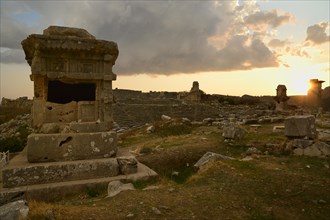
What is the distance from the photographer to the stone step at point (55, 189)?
514 cm

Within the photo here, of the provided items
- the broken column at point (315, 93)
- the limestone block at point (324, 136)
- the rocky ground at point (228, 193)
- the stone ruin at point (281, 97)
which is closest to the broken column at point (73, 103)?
the rocky ground at point (228, 193)

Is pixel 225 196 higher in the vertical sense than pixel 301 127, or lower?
lower

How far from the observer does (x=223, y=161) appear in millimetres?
6691

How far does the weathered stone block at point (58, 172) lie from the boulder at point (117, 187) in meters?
0.52

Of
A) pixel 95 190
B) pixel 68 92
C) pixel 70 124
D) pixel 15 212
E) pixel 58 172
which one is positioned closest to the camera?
pixel 15 212

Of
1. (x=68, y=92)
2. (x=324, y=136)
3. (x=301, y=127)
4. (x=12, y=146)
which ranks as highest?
(x=68, y=92)

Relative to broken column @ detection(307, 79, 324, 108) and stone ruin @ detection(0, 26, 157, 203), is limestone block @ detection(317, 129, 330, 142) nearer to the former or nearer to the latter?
stone ruin @ detection(0, 26, 157, 203)

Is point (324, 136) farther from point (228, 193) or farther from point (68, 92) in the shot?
point (68, 92)

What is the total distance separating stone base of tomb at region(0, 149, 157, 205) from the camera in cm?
528

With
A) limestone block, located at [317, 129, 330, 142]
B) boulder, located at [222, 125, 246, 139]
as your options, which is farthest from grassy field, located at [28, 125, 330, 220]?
boulder, located at [222, 125, 246, 139]

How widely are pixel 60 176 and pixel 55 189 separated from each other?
322 millimetres

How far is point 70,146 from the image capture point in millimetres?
6004

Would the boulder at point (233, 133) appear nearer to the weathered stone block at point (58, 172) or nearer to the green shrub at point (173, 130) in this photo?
the green shrub at point (173, 130)

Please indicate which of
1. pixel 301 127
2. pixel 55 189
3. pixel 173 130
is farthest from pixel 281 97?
pixel 55 189
